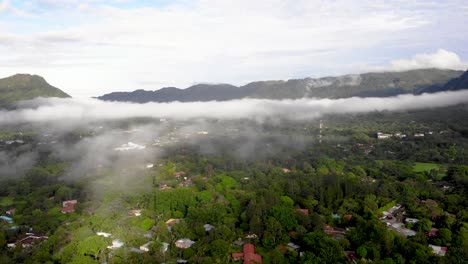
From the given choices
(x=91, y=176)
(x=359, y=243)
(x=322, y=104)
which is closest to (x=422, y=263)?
(x=359, y=243)

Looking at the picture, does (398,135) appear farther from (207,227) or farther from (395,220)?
(207,227)

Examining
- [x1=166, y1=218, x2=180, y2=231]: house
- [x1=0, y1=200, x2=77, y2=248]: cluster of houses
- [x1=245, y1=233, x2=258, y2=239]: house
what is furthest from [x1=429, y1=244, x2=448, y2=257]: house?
[x1=0, y1=200, x2=77, y2=248]: cluster of houses

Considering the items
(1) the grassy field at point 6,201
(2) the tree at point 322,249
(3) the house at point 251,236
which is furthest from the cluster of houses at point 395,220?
(1) the grassy field at point 6,201

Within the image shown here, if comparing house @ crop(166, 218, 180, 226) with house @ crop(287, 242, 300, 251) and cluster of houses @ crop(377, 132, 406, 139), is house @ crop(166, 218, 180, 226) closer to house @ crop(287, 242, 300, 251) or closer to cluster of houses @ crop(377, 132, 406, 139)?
house @ crop(287, 242, 300, 251)

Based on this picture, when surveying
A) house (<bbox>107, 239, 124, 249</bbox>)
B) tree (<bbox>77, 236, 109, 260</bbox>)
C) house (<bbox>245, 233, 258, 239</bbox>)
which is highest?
tree (<bbox>77, 236, 109, 260</bbox>)

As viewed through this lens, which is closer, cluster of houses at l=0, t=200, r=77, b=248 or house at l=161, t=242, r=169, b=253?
house at l=161, t=242, r=169, b=253

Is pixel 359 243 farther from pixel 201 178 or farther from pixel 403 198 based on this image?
pixel 201 178
